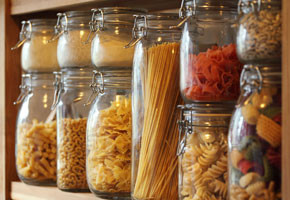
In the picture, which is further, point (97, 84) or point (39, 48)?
point (39, 48)

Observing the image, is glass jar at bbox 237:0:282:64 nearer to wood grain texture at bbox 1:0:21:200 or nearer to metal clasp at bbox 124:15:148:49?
metal clasp at bbox 124:15:148:49

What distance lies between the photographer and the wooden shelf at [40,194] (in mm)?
1047

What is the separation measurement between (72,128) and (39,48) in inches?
7.8

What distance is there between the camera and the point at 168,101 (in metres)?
0.89

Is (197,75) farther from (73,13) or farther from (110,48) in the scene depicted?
(73,13)

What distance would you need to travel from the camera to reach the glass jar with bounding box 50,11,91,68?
1.08m

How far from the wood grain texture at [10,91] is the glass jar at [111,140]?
0.29 meters

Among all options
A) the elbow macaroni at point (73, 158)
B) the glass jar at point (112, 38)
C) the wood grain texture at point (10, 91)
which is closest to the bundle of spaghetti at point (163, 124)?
the glass jar at point (112, 38)

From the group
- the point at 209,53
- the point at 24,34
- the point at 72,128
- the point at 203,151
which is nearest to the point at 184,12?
the point at 209,53

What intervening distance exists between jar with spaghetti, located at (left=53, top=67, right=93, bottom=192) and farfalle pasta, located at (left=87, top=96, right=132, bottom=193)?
0.09 metres

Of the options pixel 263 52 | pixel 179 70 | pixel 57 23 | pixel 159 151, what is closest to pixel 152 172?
pixel 159 151

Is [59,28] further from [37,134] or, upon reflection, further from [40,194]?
[40,194]

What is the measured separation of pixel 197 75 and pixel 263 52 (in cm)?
13

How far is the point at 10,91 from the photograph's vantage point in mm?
1241
